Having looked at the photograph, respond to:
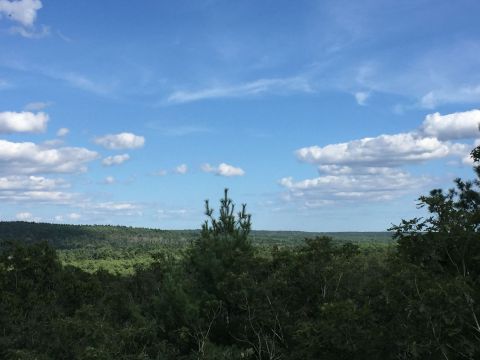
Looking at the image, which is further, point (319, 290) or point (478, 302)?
point (319, 290)

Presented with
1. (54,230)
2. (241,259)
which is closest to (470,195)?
(241,259)

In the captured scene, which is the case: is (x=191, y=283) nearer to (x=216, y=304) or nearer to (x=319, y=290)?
(x=216, y=304)

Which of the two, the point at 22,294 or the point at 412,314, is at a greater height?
the point at 412,314

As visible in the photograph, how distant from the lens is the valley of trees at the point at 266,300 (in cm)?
707

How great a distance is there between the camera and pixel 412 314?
273 inches

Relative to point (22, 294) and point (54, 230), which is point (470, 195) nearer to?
point (22, 294)

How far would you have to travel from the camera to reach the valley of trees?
7.07 meters

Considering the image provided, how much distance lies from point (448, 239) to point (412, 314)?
1285mm

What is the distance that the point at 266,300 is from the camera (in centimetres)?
1515

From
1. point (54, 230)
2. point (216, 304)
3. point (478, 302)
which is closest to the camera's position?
point (478, 302)

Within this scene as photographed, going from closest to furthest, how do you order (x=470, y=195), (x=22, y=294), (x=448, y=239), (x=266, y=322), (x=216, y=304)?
(x=448, y=239)
(x=266, y=322)
(x=216, y=304)
(x=470, y=195)
(x=22, y=294)

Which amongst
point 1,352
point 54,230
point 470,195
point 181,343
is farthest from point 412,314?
point 54,230

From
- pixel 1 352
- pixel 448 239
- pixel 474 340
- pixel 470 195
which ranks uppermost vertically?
pixel 470 195

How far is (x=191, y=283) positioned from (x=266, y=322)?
14.9 feet
